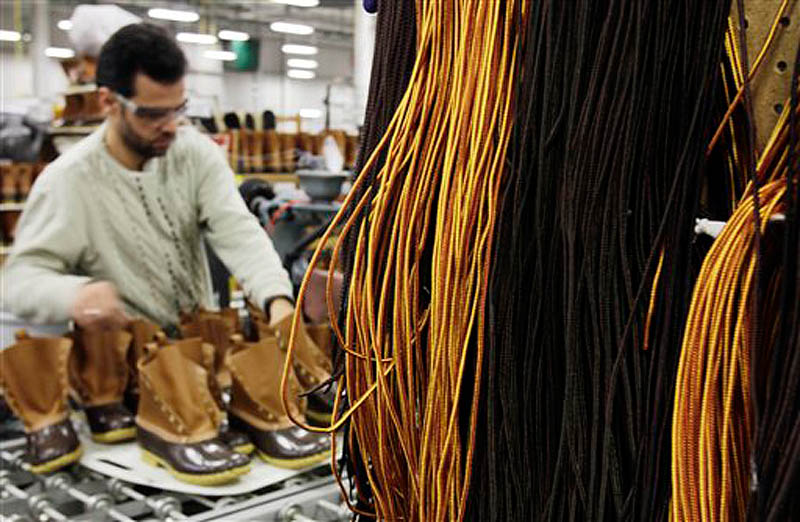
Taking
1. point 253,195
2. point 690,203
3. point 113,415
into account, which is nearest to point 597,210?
point 690,203

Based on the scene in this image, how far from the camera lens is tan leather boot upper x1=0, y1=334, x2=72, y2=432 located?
1.68 meters

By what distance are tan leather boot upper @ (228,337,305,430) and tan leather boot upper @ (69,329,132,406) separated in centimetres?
31

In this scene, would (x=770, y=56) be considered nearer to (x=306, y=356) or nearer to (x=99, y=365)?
(x=306, y=356)

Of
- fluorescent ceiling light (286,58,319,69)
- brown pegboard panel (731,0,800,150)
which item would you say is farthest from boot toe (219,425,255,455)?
fluorescent ceiling light (286,58,319,69)

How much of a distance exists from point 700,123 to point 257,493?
119 centimetres

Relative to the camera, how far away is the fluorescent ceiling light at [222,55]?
604 inches

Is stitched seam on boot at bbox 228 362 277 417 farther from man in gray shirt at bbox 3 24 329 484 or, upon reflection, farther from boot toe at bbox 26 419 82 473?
boot toe at bbox 26 419 82 473

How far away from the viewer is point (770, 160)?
2.03 ft

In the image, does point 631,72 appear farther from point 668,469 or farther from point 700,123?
point 668,469

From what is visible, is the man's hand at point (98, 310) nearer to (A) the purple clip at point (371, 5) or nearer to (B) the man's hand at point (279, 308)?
(B) the man's hand at point (279, 308)

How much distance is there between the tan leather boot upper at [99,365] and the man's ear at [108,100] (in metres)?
0.71

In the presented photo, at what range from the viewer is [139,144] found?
2326mm

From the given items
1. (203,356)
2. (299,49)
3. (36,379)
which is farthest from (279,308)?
(299,49)

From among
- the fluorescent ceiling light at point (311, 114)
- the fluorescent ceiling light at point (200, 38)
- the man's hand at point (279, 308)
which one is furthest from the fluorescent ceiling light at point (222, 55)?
the man's hand at point (279, 308)
